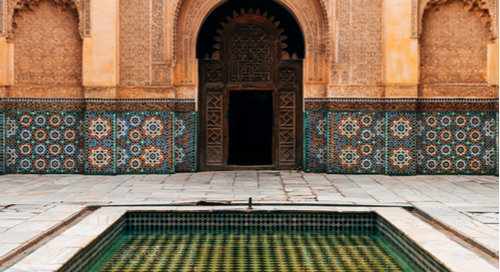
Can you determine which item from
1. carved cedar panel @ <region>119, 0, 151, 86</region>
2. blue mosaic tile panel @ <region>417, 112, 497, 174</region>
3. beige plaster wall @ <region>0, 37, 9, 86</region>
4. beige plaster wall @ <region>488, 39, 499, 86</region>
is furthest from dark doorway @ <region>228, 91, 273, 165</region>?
beige plaster wall @ <region>0, 37, 9, 86</region>

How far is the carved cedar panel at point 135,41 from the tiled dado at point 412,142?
2.58 meters

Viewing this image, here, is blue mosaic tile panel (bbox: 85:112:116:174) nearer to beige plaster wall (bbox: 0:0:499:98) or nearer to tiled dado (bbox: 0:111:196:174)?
tiled dado (bbox: 0:111:196:174)

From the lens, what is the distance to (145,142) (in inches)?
237

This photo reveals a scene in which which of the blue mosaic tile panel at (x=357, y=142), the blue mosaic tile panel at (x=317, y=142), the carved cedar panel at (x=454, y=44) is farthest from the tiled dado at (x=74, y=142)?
the carved cedar panel at (x=454, y=44)

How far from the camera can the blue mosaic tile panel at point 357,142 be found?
19.7 feet

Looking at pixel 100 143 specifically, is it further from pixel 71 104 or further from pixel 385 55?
pixel 385 55

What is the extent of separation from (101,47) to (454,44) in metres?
4.68

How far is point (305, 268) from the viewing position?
2.79 meters

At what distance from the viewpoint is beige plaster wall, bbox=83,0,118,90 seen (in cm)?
593

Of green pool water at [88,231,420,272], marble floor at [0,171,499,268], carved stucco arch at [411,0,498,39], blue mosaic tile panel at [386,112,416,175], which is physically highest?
carved stucco arch at [411,0,498,39]

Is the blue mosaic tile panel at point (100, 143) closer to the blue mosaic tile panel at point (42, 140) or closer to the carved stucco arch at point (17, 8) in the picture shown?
the blue mosaic tile panel at point (42, 140)

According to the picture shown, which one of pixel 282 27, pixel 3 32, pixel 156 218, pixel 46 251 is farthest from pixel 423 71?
Result: pixel 3 32

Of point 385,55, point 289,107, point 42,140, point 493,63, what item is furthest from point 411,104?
point 42,140

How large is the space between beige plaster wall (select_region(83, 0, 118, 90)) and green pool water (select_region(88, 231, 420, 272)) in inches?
116
